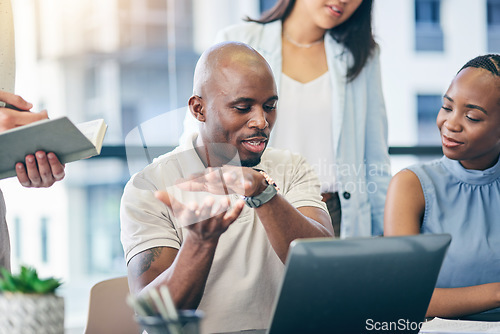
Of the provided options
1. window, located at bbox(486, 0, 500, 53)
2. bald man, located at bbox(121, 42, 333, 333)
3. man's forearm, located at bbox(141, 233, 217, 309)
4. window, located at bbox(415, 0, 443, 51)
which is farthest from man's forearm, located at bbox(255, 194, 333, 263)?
window, located at bbox(415, 0, 443, 51)

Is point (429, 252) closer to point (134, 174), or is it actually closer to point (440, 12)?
point (134, 174)

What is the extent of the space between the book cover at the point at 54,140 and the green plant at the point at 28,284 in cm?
28

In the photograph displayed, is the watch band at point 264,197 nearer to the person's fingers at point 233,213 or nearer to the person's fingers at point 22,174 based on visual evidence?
the person's fingers at point 233,213

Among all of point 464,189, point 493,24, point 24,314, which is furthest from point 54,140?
point 493,24

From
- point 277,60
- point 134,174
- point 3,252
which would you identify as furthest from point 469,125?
point 3,252

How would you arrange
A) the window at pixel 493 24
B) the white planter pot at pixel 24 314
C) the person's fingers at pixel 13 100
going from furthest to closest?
the window at pixel 493 24 → the person's fingers at pixel 13 100 → the white planter pot at pixel 24 314

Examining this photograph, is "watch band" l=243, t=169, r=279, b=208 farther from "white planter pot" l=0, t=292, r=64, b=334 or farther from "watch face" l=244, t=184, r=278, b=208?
"white planter pot" l=0, t=292, r=64, b=334

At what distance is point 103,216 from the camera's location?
12.5ft

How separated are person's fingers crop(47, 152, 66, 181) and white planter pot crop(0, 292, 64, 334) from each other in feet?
1.41

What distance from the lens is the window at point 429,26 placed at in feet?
16.3

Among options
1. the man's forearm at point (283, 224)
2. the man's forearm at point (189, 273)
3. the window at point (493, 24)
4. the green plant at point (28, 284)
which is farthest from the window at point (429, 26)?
the green plant at point (28, 284)

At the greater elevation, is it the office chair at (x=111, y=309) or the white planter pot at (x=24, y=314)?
the white planter pot at (x=24, y=314)

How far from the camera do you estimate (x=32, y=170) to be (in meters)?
1.30

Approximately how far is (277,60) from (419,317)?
1.25 meters
